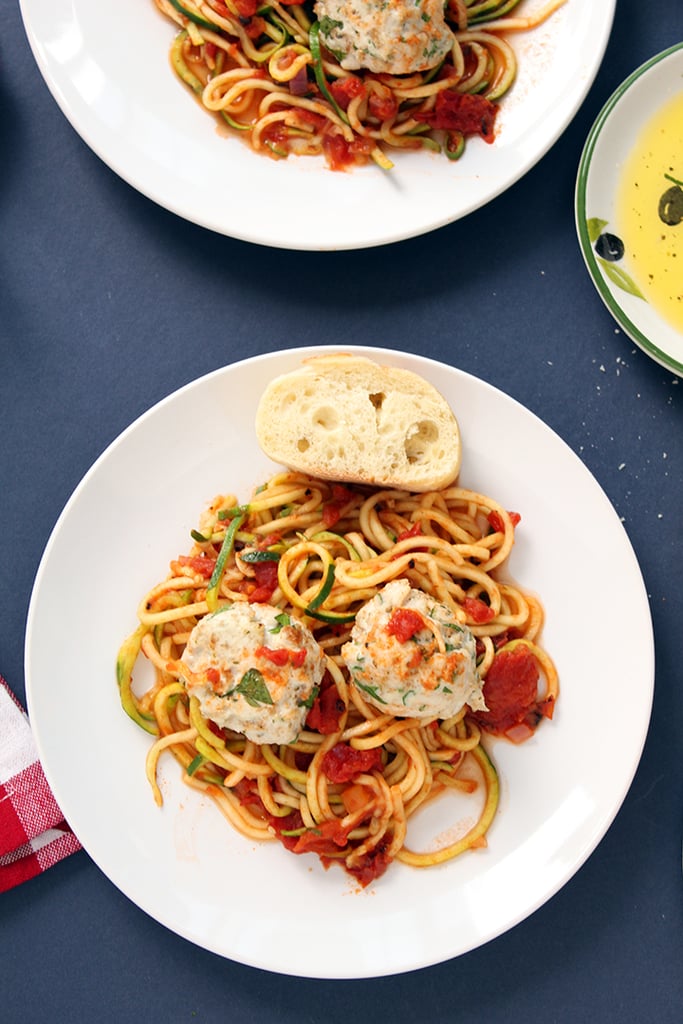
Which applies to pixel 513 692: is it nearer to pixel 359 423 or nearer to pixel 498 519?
pixel 498 519

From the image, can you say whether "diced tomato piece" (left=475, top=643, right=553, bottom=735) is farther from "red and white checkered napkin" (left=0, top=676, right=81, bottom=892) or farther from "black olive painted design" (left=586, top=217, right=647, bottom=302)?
"red and white checkered napkin" (left=0, top=676, right=81, bottom=892)

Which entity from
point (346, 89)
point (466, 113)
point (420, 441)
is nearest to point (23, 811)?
point (420, 441)

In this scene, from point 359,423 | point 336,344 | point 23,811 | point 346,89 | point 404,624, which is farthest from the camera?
point 336,344

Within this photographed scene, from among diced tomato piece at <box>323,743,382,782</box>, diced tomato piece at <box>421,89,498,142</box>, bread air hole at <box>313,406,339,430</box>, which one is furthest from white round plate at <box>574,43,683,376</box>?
diced tomato piece at <box>323,743,382,782</box>

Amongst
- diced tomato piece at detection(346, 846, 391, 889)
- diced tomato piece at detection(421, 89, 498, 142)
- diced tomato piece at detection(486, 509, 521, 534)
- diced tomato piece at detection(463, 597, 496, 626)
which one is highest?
diced tomato piece at detection(421, 89, 498, 142)

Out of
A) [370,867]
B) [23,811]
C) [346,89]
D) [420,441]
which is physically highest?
[346,89]

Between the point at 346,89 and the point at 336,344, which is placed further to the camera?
the point at 336,344
